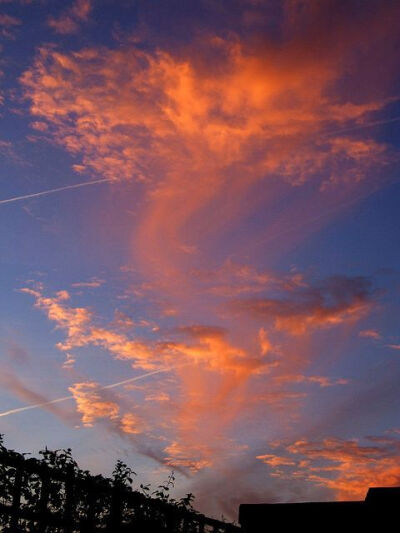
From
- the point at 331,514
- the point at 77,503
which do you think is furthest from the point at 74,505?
the point at 331,514

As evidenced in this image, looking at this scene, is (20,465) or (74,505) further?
(74,505)

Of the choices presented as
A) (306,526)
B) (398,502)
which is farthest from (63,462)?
(398,502)

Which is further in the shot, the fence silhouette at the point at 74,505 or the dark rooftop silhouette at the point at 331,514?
the dark rooftop silhouette at the point at 331,514

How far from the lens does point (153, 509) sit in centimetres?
1564

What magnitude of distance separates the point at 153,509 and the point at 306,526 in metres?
4.09

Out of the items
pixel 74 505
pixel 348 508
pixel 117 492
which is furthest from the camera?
pixel 348 508

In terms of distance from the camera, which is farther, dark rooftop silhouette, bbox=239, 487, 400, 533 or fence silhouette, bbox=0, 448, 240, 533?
dark rooftop silhouette, bbox=239, 487, 400, 533

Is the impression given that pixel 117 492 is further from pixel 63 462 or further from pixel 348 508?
pixel 348 508

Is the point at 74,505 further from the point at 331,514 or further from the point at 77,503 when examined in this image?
the point at 331,514

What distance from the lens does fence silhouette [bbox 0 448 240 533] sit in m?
12.1

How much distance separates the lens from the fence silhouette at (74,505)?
12.1 metres

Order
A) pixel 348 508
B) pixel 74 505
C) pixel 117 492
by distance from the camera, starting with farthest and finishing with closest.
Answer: pixel 348 508 < pixel 117 492 < pixel 74 505

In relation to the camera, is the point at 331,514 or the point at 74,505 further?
the point at 331,514

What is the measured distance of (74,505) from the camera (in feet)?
43.7
